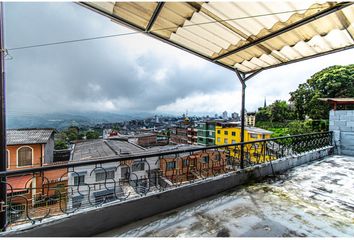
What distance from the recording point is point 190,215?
199 centimetres

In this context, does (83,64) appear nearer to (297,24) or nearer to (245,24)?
(245,24)

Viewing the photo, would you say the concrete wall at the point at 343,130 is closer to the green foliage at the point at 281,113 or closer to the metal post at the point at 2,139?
the metal post at the point at 2,139

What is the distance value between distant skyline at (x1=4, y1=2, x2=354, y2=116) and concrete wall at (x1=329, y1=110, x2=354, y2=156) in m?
1.64

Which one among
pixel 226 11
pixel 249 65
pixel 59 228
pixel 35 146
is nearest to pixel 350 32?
pixel 249 65

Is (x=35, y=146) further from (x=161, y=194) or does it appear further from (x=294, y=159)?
(x=294, y=159)

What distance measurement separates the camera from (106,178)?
6.41ft

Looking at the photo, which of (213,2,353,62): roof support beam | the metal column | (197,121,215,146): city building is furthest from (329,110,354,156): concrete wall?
(197,121,215,146): city building

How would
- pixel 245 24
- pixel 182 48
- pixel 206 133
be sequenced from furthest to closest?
1. pixel 206 133
2. pixel 182 48
3. pixel 245 24

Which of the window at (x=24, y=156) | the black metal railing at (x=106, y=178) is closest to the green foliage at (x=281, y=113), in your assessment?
the black metal railing at (x=106, y=178)

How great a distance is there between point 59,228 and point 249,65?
3.54m

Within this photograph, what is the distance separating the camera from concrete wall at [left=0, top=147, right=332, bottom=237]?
1532 millimetres

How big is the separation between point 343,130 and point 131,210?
667cm

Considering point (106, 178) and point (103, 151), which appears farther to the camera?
point (103, 151)

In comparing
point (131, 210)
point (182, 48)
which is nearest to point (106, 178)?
point (131, 210)
